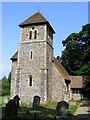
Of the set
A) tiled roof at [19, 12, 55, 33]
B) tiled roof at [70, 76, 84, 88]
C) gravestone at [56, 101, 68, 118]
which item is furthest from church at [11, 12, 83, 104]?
gravestone at [56, 101, 68, 118]

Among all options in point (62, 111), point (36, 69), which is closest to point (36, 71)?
point (36, 69)

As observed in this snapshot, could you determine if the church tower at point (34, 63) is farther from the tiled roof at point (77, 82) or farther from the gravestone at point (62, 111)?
the gravestone at point (62, 111)

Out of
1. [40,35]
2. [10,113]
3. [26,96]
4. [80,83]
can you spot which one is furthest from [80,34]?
[10,113]

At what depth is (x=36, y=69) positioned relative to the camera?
71.7 ft

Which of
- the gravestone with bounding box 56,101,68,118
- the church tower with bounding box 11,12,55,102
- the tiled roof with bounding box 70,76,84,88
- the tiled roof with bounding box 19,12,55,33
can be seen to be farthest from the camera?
the tiled roof with bounding box 70,76,84,88

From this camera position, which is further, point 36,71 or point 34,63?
point 34,63

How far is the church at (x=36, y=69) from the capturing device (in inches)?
842

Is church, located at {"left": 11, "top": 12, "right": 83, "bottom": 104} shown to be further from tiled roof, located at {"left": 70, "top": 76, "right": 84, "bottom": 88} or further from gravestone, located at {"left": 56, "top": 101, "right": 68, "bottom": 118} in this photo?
gravestone, located at {"left": 56, "top": 101, "right": 68, "bottom": 118}

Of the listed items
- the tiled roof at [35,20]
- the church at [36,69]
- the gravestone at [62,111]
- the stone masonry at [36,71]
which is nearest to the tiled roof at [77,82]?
the church at [36,69]

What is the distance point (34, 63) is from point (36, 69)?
0.89 metres

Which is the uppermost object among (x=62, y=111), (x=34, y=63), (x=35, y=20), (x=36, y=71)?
(x=35, y=20)

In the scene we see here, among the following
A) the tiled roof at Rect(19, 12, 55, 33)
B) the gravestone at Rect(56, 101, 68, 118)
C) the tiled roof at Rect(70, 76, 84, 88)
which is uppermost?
the tiled roof at Rect(19, 12, 55, 33)

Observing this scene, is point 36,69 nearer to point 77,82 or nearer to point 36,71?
point 36,71

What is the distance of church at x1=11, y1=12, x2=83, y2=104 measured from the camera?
21391 mm
